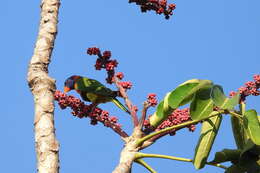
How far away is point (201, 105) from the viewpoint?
304 cm

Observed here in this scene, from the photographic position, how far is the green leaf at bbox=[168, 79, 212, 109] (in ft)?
10.0

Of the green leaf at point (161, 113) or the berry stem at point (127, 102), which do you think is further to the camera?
the berry stem at point (127, 102)

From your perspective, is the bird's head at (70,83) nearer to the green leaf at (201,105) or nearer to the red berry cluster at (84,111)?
the red berry cluster at (84,111)

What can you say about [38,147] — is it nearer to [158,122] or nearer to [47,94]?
[47,94]

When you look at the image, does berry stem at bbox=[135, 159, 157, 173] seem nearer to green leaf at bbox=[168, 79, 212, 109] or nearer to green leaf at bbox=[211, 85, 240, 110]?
green leaf at bbox=[168, 79, 212, 109]

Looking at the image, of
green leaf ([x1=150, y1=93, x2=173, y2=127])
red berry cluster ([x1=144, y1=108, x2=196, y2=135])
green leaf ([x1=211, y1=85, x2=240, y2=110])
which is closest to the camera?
green leaf ([x1=211, y1=85, x2=240, y2=110])

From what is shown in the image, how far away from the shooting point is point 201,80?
3084 millimetres

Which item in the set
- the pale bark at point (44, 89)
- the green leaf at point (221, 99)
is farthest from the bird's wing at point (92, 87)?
the green leaf at point (221, 99)

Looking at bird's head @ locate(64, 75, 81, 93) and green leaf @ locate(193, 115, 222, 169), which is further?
bird's head @ locate(64, 75, 81, 93)

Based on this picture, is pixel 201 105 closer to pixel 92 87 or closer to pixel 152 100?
pixel 152 100

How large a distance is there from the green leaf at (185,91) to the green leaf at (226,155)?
469mm

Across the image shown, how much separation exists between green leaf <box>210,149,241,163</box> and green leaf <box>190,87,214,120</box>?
1.31 ft

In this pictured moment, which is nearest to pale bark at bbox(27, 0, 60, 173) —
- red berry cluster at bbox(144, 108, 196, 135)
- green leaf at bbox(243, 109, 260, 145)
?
red berry cluster at bbox(144, 108, 196, 135)

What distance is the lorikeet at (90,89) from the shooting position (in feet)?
11.6
